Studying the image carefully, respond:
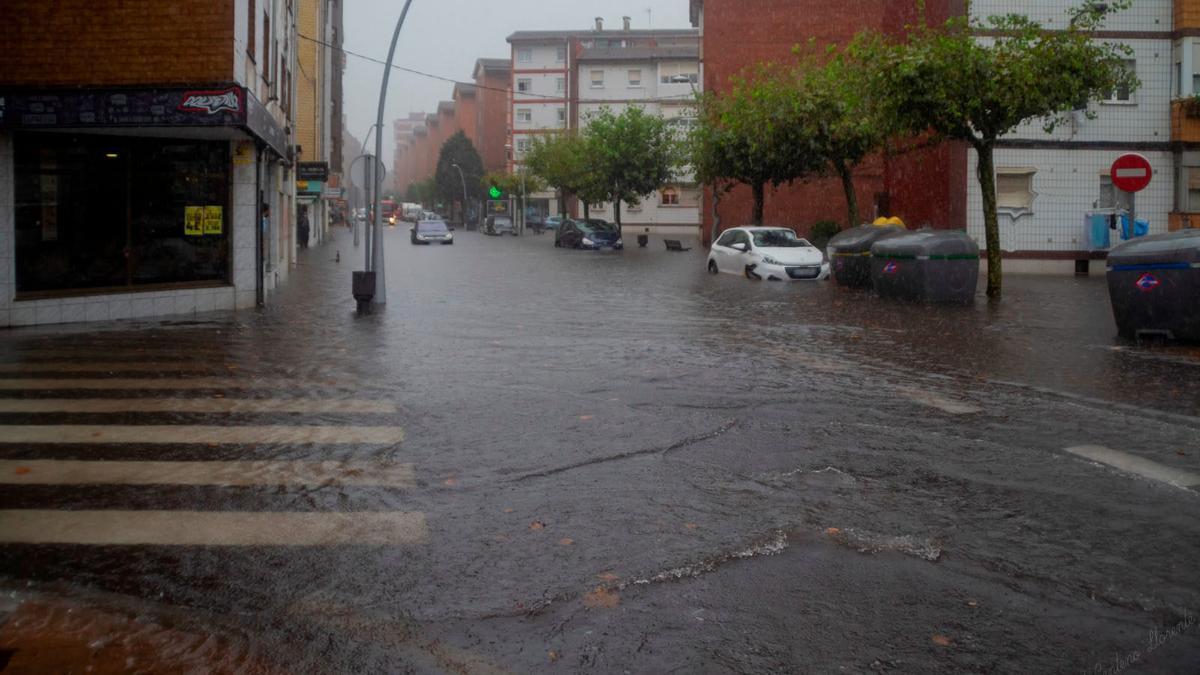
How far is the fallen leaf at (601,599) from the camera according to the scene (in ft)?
15.2

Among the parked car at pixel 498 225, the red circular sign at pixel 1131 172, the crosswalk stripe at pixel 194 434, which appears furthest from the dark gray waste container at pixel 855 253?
the parked car at pixel 498 225

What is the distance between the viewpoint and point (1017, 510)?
6.17 m

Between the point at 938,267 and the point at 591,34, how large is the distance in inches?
3550

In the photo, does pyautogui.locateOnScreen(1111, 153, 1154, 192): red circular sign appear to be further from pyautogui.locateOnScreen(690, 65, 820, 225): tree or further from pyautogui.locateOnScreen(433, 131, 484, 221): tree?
pyautogui.locateOnScreen(433, 131, 484, 221): tree

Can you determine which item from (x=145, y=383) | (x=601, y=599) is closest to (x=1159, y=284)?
(x=145, y=383)

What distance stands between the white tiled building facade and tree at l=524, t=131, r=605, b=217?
1314 inches

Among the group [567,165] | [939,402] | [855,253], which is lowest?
[939,402]

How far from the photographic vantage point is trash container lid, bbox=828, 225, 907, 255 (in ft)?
83.4

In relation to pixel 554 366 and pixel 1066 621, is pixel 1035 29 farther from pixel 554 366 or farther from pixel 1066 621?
pixel 1066 621

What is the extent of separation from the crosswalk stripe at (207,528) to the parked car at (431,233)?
188ft

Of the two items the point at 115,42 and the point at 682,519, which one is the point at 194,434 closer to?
the point at 682,519

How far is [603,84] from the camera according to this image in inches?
3937

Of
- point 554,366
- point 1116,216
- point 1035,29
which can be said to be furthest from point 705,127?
point 554,366

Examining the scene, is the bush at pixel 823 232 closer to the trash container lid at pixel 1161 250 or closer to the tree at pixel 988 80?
the tree at pixel 988 80
